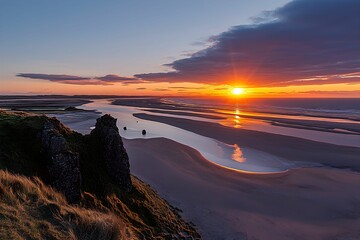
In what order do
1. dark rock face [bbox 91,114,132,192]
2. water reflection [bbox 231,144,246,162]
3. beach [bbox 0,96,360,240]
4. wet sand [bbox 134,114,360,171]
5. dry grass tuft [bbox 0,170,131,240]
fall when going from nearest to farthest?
dry grass tuft [bbox 0,170,131,240]
dark rock face [bbox 91,114,132,192]
beach [bbox 0,96,360,240]
wet sand [bbox 134,114,360,171]
water reflection [bbox 231,144,246,162]

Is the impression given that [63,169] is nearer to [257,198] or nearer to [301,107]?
[257,198]

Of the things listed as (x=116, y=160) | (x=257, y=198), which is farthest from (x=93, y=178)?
(x=257, y=198)

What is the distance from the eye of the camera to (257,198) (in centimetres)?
1638

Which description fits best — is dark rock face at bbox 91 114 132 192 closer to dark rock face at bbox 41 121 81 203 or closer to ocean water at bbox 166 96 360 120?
dark rock face at bbox 41 121 81 203

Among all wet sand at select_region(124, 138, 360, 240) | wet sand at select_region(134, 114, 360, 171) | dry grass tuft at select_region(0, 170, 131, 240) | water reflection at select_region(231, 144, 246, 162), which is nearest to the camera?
dry grass tuft at select_region(0, 170, 131, 240)

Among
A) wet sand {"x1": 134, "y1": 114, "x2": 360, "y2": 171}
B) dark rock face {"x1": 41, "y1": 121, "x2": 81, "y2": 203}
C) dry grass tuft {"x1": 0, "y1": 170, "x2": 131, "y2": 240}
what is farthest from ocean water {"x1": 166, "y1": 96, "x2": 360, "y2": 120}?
dry grass tuft {"x1": 0, "y1": 170, "x2": 131, "y2": 240}

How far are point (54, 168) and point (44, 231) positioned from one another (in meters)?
Answer: 3.53

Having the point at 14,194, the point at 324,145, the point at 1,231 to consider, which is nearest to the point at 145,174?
the point at 14,194

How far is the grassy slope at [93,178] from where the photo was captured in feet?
31.2

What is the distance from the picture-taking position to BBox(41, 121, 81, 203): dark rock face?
9.19 metres

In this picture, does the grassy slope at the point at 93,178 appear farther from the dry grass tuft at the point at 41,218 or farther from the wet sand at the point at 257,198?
the wet sand at the point at 257,198

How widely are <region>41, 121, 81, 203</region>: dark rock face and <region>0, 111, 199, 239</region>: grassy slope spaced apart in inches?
12.8

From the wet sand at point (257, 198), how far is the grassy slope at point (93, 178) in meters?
2.35

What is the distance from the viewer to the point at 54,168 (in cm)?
944
